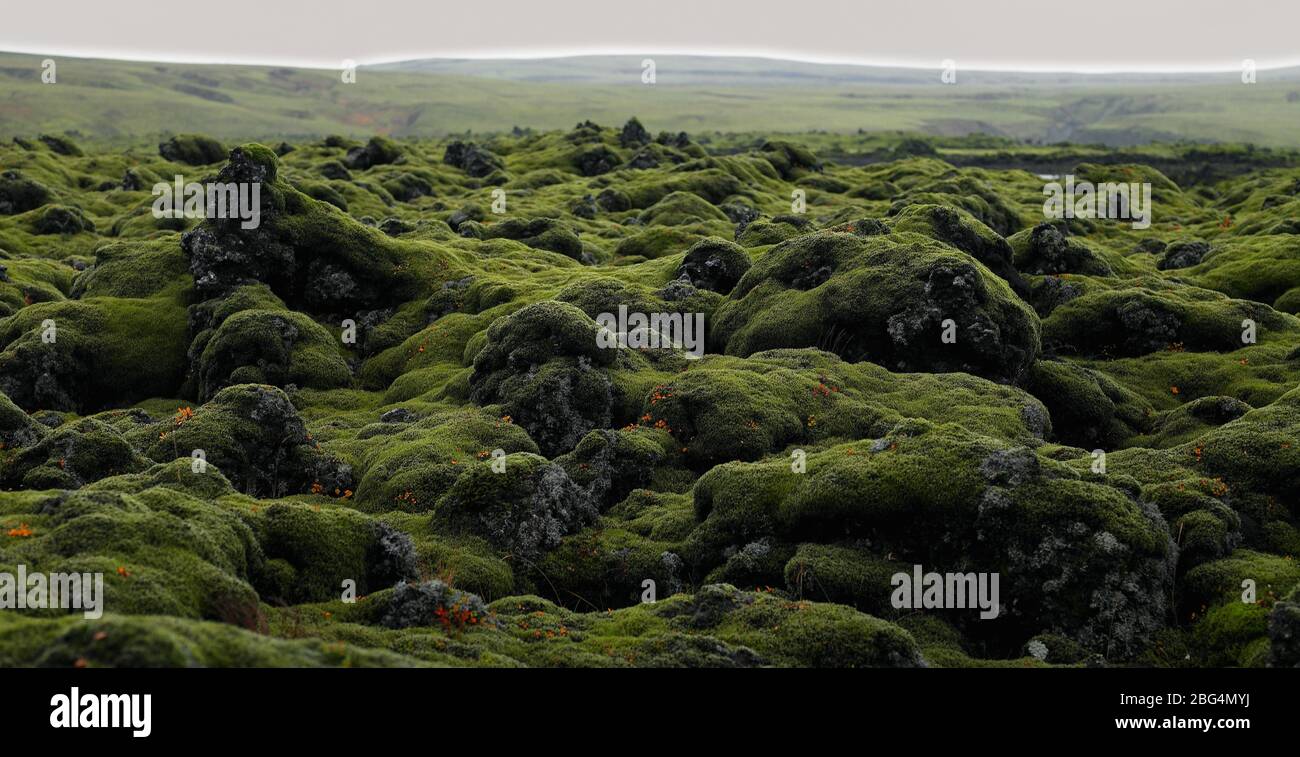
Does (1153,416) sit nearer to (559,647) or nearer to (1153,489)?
(1153,489)

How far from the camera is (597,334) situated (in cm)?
3262

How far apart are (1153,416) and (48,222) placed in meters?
72.9

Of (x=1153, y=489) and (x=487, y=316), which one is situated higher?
(x=487, y=316)

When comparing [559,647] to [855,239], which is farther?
[855,239]
